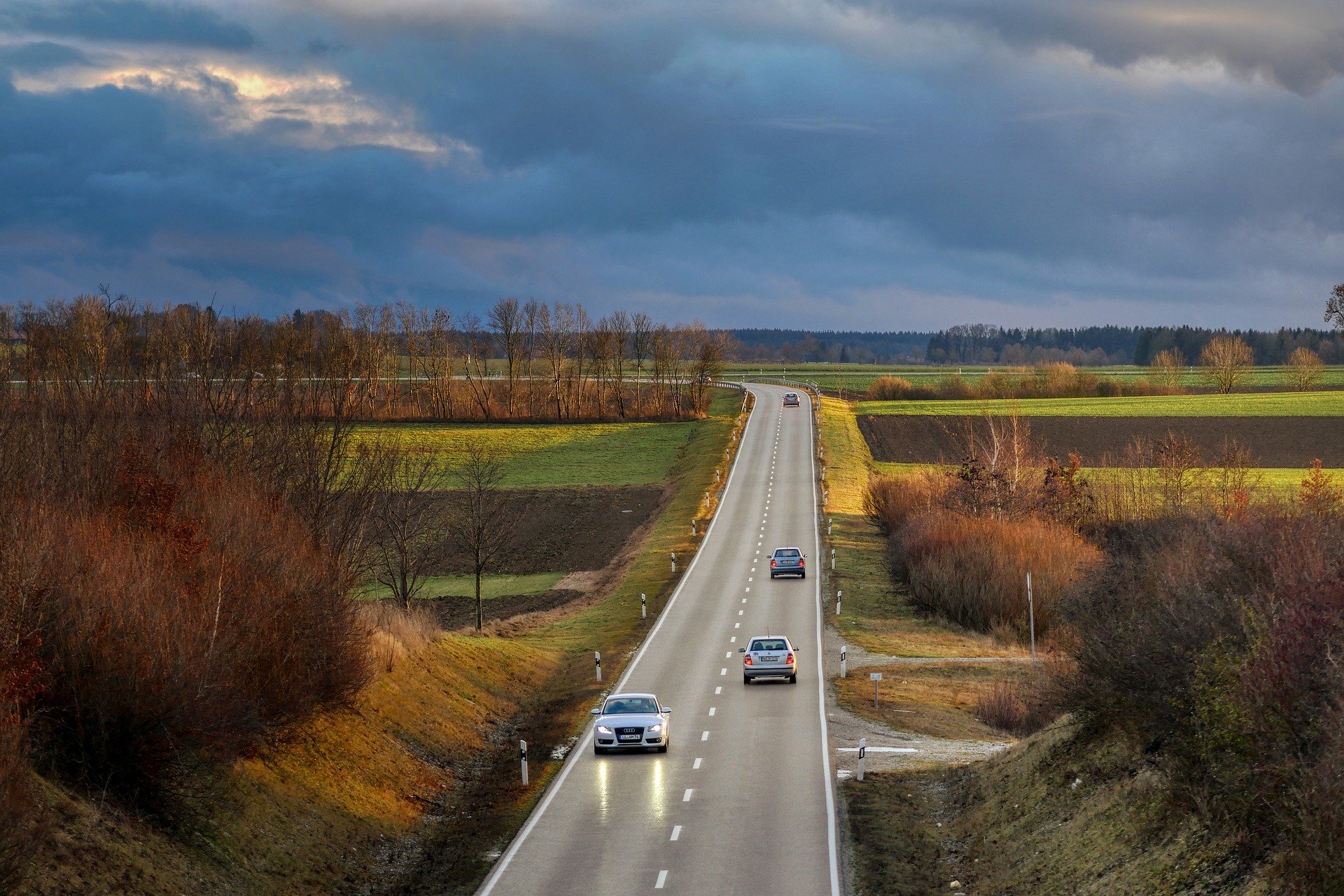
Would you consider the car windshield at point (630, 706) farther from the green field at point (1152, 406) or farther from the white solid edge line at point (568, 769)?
the green field at point (1152, 406)

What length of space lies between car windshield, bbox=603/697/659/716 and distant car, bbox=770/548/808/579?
2622cm

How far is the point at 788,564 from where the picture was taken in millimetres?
54781

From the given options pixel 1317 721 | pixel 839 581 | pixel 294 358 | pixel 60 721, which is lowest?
pixel 839 581

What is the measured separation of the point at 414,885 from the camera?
63.3 ft

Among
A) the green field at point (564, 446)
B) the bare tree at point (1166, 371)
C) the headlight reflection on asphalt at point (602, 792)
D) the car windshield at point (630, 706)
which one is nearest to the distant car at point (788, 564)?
the car windshield at point (630, 706)

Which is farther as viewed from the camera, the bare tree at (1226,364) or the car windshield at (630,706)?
the bare tree at (1226,364)

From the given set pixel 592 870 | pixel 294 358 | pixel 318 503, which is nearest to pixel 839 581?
pixel 294 358

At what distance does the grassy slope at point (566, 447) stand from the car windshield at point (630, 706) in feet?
163

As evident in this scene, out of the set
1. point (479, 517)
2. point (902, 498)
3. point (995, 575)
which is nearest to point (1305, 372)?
point (902, 498)

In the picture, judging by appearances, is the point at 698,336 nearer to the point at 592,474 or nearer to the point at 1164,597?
the point at 592,474

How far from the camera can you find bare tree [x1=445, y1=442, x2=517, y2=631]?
174 feet

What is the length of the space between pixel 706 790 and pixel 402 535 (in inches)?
958

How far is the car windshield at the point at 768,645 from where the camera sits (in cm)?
3625

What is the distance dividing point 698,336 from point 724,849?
5003 inches
